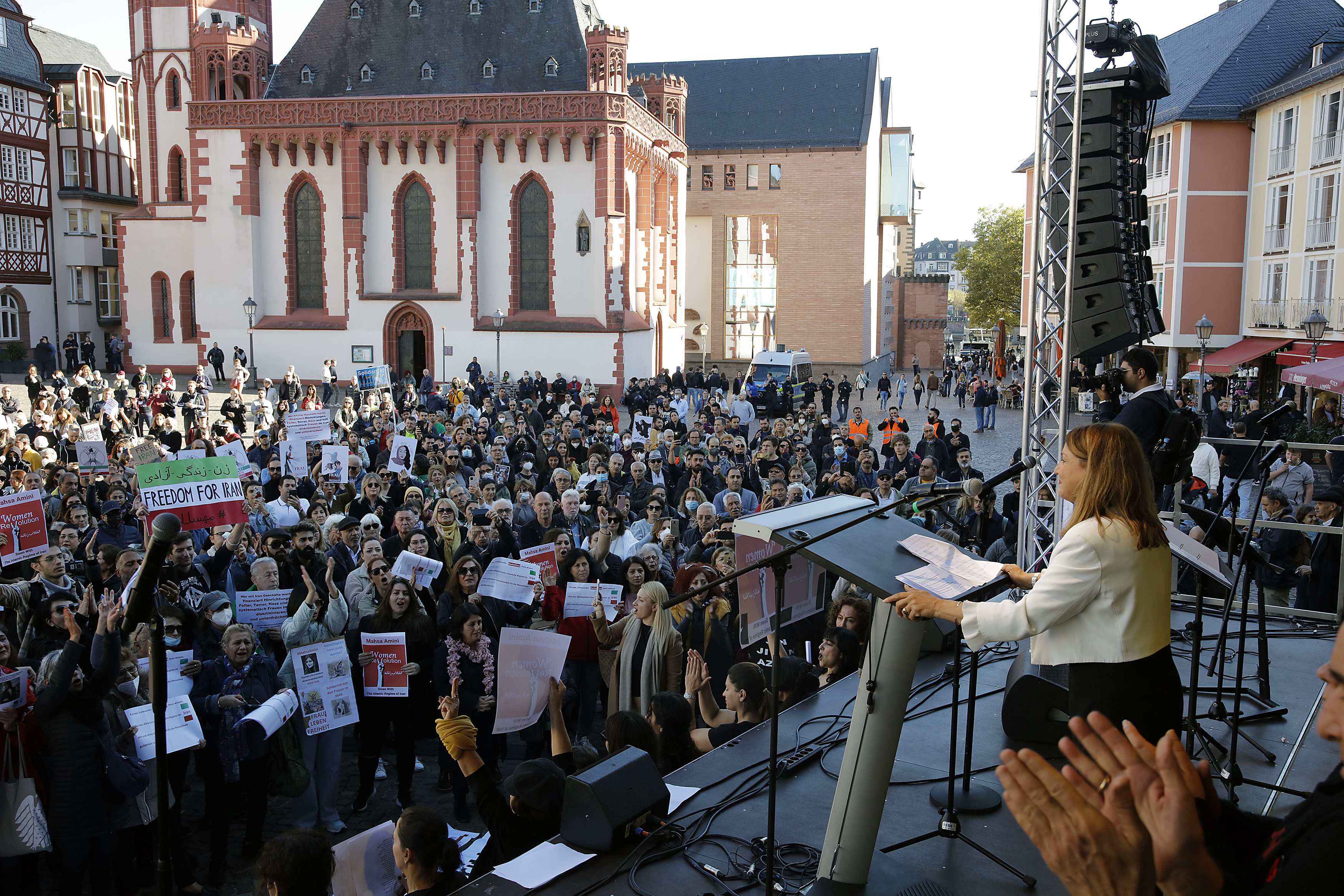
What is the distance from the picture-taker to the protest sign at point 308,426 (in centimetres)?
A: 1294

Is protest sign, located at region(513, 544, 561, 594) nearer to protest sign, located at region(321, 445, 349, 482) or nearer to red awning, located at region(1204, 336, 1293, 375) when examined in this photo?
protest sign, located at region(321, 445, 349, 482)

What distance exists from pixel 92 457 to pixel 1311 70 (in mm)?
33188

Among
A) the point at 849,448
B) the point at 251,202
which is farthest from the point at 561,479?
the point at 251,202

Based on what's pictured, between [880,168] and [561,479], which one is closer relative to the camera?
[561,479]

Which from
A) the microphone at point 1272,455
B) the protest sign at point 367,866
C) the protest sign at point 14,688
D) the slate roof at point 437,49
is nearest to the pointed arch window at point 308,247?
the slate roof at point 437,49

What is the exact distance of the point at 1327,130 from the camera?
2942 cm

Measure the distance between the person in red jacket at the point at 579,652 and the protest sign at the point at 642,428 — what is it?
9.58m

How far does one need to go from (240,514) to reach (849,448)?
9.69m

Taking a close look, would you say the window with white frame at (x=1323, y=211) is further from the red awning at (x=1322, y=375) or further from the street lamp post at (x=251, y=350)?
the street lamp post at (x=251, y=350)

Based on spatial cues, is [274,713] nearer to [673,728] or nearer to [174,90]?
[673,728]

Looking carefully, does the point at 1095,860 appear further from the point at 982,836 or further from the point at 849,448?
the point at 849,448

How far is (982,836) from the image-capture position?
13.7ft

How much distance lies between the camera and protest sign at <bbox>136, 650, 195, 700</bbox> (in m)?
5.63

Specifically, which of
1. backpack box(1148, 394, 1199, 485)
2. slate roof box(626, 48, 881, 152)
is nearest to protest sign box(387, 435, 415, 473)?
backpack box(1148, 394, 1199, 485)
